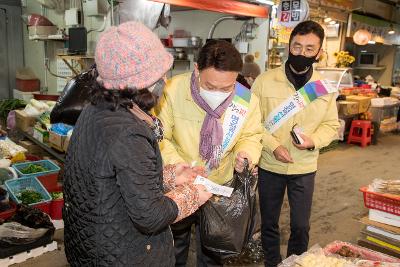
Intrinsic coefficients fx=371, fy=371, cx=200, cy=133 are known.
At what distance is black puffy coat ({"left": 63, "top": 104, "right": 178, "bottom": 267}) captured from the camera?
1289 millimetres

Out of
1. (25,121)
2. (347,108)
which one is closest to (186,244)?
(25,121)

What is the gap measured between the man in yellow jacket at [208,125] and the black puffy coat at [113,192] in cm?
66

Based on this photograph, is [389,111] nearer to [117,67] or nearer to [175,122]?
[175,122]

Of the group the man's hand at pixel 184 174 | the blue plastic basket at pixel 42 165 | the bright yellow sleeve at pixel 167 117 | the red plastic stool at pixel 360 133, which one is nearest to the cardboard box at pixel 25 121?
the blue plastic basket at pixel 42 165

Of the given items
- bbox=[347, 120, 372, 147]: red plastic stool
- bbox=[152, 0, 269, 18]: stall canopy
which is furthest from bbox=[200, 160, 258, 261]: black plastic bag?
bbox=[347, 120, 372, 147]: red plastic stool

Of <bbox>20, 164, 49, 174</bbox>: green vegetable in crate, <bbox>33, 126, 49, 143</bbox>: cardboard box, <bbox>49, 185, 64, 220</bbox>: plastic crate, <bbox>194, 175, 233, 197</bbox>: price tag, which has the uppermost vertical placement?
<bbox>194, 175, 233, 197</bbox>: price tag

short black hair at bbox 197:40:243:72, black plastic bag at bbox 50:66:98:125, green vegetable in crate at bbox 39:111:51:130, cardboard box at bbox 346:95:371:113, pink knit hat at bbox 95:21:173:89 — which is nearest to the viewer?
pink knit hat at bbox 95:21:173:89

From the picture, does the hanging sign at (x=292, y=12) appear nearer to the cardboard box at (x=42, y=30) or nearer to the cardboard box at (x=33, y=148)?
the cardboard box at (x=42, y=30)

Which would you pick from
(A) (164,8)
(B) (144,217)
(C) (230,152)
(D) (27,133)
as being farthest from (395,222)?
(D) (27,133)

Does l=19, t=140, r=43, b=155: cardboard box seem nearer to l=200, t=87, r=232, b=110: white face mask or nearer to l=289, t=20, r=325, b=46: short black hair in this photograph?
l=200, t=87, r=232, b=110: white face mask

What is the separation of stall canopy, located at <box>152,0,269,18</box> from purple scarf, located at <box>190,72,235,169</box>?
3.27m

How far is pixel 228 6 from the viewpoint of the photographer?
603 centimetres

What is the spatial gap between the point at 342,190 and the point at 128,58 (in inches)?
181

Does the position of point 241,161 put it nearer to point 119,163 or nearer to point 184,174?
point 184,174
